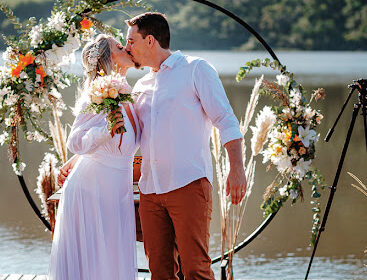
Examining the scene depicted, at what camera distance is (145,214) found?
129 inches

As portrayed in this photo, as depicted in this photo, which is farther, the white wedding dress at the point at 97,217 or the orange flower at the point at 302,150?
the orange flower at the point at 302,150

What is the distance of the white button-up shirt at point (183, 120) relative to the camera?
312 cm

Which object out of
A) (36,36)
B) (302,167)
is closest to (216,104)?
(302,167)

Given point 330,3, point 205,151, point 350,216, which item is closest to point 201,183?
point 205,151

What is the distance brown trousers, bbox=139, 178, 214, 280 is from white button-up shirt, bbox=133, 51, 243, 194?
0.18 feet

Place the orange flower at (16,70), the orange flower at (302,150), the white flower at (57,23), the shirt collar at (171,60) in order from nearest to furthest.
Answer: the shirt collar at (171,60) → the orange flower at (302,150) → the orange flower at (16,70) → the white flower at (57,23)

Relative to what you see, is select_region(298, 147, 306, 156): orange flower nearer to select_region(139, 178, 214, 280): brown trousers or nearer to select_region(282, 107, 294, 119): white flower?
select_region(282, 107, 294, 119): white flower

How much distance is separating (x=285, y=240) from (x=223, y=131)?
3949 millimetres

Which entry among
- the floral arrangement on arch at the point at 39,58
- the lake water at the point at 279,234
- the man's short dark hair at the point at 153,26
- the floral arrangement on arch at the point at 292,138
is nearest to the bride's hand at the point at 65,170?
the floral arrangement on arch at the point at 39,58

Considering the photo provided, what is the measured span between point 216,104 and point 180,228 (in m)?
0.62

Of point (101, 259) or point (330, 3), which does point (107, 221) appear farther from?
point (330, 3)

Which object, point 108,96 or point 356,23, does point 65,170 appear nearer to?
point 108,96

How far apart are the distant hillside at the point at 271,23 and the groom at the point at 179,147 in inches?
1049

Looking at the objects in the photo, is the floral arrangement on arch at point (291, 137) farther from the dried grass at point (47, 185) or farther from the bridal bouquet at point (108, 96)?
the dried grass at point (47, 185)
